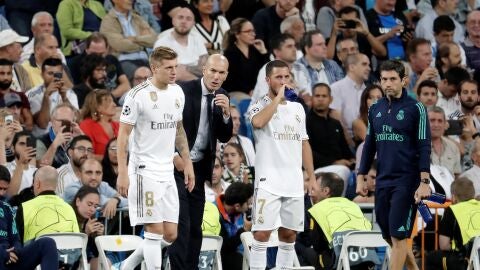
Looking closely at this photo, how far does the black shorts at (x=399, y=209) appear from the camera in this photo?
13633mm

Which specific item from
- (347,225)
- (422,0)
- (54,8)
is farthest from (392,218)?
(422,0)

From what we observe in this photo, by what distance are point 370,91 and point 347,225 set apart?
384 centimetres

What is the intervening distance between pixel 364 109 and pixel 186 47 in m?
2.62

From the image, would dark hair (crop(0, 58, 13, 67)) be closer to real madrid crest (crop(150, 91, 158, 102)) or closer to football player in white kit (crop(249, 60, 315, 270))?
football player in white kit (crop(249, 60, 315, 270))

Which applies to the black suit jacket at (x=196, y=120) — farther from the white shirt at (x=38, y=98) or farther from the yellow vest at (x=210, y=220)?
the white shirt at (x=38, y=98)

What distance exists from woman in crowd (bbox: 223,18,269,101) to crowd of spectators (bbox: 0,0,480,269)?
20 millimetres

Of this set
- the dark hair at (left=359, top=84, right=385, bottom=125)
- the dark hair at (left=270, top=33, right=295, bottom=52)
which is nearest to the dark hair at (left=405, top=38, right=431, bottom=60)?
the dark hair at (left=359, top=84, right=385, bottom=125)

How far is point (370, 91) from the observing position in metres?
18.5

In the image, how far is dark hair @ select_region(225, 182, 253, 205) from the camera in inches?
604

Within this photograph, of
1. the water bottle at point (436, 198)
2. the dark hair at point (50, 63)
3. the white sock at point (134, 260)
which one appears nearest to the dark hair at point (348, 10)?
the dark hair at point (50, 63)

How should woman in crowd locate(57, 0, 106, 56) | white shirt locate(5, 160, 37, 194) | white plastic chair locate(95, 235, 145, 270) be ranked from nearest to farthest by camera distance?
1. white plastic chair locate(95, 235, 145, 270)
2. white shirt locate(5, 160, 37, 194)
3. woman in crowd locate(57, 0, 106, 56)

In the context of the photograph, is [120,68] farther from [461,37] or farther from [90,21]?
[461,37]

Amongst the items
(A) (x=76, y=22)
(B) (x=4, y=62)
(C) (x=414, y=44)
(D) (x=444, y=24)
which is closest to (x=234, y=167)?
(B) (x=4, y=62)

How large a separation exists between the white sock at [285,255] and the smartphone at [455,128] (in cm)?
588
